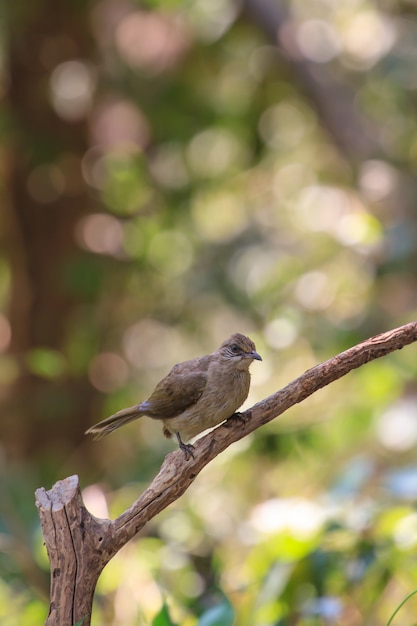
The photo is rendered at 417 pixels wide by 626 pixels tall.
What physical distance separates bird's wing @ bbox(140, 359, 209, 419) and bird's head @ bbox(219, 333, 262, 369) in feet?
0.40

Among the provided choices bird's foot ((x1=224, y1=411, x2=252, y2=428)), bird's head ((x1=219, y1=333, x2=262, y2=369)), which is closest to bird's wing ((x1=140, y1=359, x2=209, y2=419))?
bird's head ((x1=219, y1=333, x2=262, y2=369))

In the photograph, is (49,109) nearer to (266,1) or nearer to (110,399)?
(266,1)

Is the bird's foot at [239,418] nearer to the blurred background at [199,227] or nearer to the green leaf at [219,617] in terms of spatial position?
the green leaf at [219,617]

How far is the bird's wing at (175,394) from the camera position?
3438mm

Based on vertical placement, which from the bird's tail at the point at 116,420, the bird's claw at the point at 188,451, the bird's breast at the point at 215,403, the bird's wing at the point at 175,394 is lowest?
the bird's breast at the point at 215,403

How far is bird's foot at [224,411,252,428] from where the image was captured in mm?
2825

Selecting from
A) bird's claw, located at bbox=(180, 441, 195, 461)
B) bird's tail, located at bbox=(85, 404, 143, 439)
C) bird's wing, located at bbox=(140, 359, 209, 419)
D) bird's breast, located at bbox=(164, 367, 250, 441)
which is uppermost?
bird's claw, located at bbox=(180, 441, 195, 461)

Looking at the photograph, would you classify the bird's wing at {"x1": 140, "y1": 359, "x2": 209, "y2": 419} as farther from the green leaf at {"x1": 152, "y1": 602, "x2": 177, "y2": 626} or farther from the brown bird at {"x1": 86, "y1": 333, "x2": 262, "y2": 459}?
the green leaf at {"x1": 152, "y1": 602, "x2": 177, "y2": 626}

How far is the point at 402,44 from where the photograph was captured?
8383mm

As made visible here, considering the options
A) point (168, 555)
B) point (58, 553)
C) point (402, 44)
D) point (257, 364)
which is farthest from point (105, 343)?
point (58, 553)

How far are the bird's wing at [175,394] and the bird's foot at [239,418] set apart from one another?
0.33 metres

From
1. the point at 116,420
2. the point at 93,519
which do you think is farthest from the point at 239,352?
the point at 93,519

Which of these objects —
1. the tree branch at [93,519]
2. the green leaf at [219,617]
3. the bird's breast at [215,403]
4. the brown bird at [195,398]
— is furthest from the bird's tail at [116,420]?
the green leaf at [219,617]

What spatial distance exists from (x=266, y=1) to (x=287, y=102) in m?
1.40
